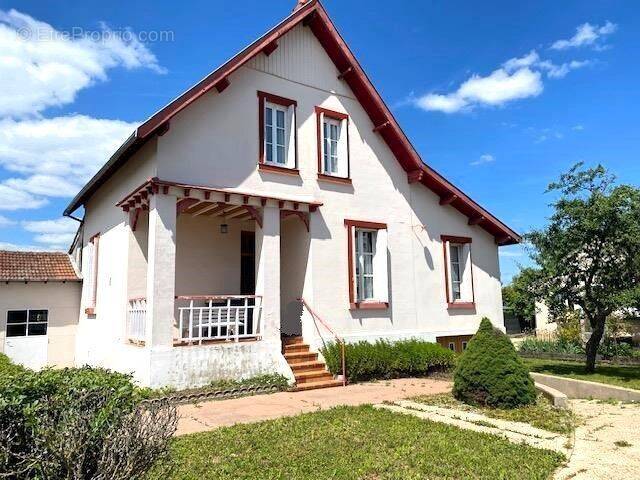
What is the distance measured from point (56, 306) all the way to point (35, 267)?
147 centimetres

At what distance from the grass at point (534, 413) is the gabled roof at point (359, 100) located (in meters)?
7.18

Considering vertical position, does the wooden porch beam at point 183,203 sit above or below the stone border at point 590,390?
above

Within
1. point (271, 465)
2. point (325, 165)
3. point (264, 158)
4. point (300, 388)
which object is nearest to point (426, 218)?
point (325, 165)

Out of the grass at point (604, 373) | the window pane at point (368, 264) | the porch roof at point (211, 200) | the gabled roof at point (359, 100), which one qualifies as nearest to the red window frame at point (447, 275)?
the gabled roof at point (359, 100)

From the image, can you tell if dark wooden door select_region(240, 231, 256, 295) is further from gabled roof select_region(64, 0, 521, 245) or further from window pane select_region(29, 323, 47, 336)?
window pane select_region(29, 323, 47, 336)

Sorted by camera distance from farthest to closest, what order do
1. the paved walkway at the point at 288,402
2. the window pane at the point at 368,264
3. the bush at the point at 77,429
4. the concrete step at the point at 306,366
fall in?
the window pane at the point at 368,264 → the concrete step at the point at 306,366 → the paved walkway at the point at 288,402 → the bush at the point at 77,429

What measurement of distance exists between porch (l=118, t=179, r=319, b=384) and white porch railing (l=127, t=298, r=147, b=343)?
21mm

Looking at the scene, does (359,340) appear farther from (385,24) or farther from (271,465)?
(385,24)

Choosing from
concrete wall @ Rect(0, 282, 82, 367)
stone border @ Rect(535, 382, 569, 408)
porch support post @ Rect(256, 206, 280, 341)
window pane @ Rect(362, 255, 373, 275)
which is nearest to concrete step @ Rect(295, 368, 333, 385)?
porch support post @ Rect(256, 206, 280, 341)

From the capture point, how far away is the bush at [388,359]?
11.5m

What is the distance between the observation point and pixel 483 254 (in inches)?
643

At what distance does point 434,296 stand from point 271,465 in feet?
32.8

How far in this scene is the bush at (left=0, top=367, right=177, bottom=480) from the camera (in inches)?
Result: 128

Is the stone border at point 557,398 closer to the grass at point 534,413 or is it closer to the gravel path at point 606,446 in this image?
the grass at point 534,413
